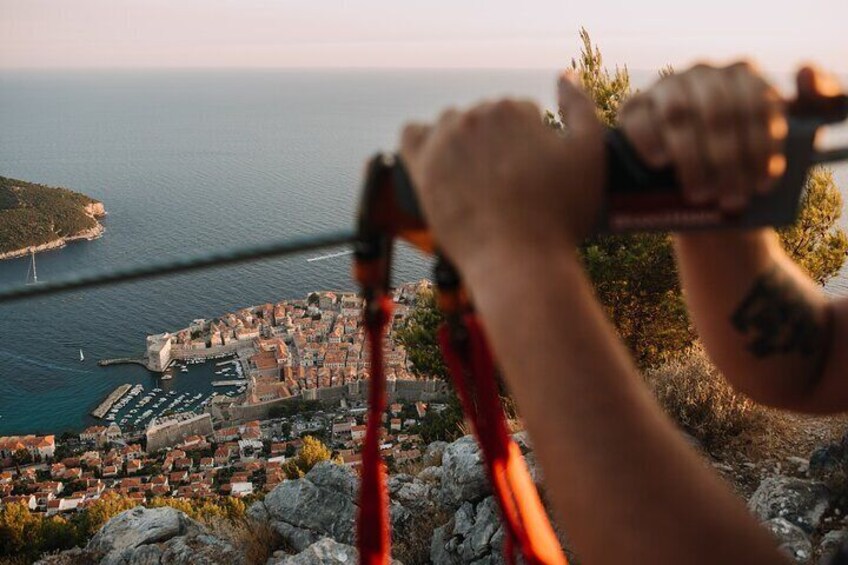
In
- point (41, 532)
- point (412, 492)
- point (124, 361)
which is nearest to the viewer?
point (412, 492)

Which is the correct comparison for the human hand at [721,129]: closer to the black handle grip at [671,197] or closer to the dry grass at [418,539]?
the black handle grip at [671,197]

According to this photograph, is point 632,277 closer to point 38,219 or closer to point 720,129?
point 720,129

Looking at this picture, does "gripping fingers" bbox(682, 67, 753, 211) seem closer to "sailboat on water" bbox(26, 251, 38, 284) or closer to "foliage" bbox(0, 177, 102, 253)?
"sailboat on water" bbox(26, 251, 38, 284)

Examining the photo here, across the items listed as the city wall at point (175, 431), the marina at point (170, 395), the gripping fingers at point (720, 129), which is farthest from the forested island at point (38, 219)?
the gripping fingers at point (720, 129)

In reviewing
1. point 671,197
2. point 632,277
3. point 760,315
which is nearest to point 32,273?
point 632,277

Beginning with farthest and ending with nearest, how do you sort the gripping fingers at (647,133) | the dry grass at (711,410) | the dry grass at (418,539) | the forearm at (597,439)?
the dry grass at (711,410), the dry grass at (418,539), the gripping fingers at (647,133), the forearm at (597,439)

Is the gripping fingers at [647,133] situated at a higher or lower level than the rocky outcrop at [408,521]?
higher
